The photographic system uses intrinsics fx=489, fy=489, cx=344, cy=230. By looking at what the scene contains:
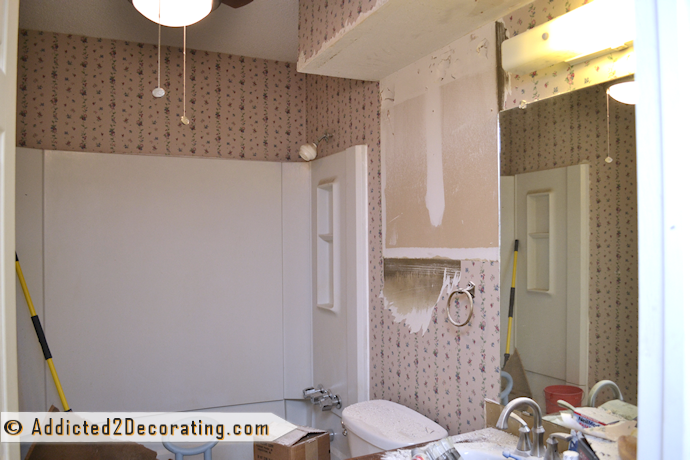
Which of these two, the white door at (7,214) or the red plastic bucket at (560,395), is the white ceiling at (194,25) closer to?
the white door at (7,214)

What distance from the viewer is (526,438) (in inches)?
48.4

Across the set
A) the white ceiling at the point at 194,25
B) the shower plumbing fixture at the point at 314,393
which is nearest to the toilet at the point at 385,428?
the shower plumbing fixture at the point at 314,393

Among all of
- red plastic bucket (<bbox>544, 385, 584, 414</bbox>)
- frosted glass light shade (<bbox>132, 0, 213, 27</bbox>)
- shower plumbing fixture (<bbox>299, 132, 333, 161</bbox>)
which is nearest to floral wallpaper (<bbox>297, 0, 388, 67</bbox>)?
frosted glass light shade (<bbox>132, 0, 213, 27</bbox>)

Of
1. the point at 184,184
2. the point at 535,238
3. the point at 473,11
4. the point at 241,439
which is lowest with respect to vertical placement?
the point at 241,439

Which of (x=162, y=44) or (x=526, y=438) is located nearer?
(x=526, y=438)

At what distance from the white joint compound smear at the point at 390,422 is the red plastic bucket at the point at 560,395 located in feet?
1.49

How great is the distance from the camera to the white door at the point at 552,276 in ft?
4.10

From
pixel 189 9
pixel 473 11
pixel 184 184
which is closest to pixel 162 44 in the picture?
pixel 184 184

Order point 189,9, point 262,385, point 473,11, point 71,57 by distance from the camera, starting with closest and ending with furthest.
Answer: point 473,11 < point 189,9 < point 71,57 < point 262,385

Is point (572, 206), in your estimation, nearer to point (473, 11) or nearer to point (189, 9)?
point (473, 11)

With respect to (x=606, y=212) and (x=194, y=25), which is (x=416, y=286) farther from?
(x=194, y=25)

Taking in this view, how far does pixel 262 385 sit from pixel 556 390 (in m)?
1.96

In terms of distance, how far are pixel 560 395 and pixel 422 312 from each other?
0.69m

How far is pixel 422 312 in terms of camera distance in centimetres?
192
